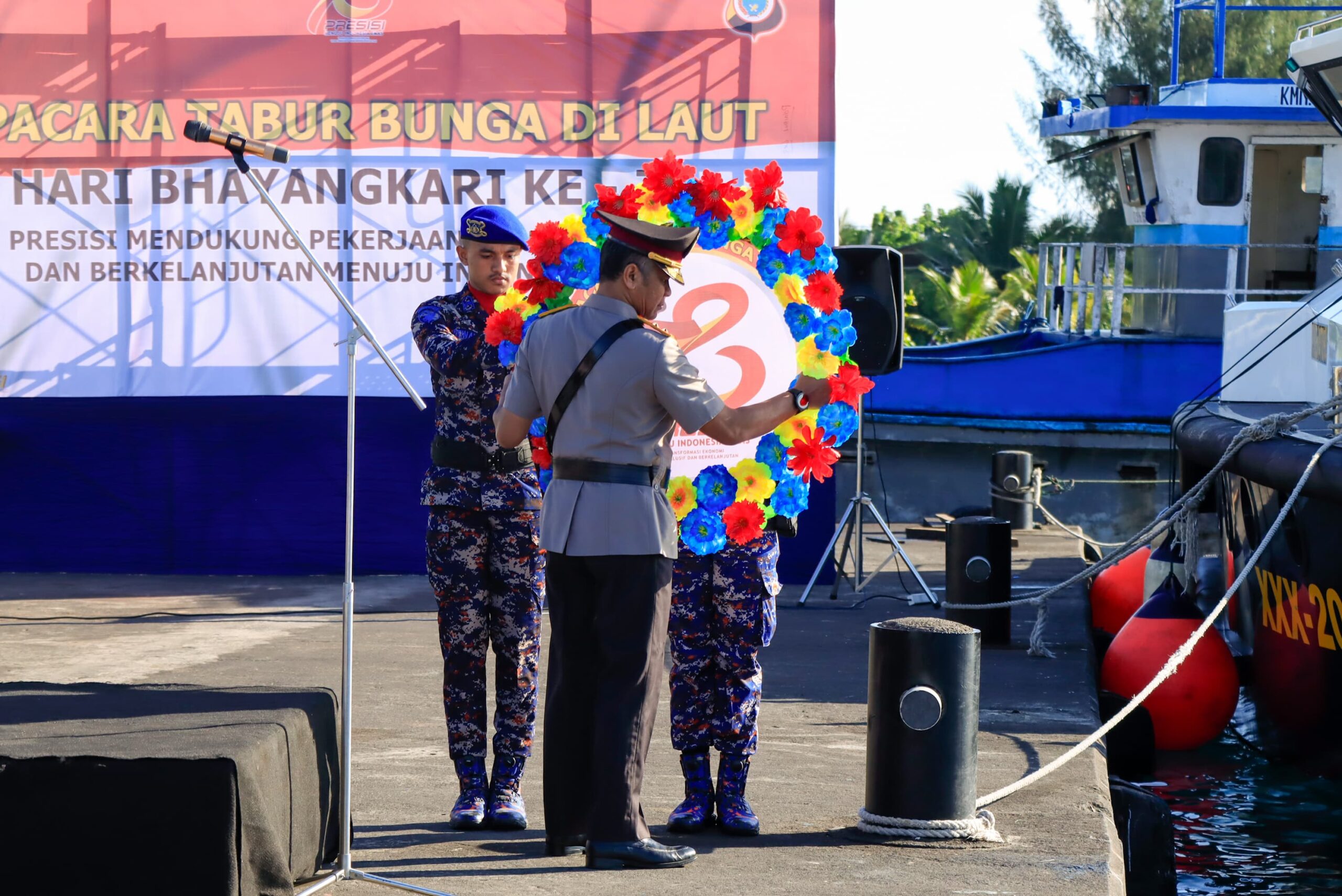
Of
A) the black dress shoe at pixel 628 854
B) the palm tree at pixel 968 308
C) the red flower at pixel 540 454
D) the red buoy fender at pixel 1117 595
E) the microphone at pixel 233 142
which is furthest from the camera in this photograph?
the palm tree at pixel 968 308

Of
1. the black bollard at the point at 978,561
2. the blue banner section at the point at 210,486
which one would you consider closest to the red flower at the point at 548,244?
the black bollard at the point at 978,561

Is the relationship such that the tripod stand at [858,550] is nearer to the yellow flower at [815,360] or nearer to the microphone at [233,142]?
the yellow flower at [815,360]

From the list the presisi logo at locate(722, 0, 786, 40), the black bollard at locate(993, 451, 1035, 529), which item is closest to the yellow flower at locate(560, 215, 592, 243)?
the presisi logo at locate(722, 0, 786, 40)

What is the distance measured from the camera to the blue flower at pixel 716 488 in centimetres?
458

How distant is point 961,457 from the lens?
47.1ft

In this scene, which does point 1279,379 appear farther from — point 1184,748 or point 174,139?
point 174,139

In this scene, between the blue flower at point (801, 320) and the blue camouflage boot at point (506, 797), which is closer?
the blue camouflage boot at point (506, 797)

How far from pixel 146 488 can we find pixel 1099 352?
8088mm

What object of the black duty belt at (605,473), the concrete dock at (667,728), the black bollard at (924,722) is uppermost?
the black duty belt at (605,473)

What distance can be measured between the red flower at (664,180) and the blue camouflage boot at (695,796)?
162 cm

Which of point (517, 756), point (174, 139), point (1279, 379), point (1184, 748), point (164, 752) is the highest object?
point (174, 139)

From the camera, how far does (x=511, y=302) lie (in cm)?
464

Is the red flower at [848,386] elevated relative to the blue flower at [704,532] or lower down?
elevated

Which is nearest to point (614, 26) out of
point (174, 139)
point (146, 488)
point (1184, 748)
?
point (174, 139)
